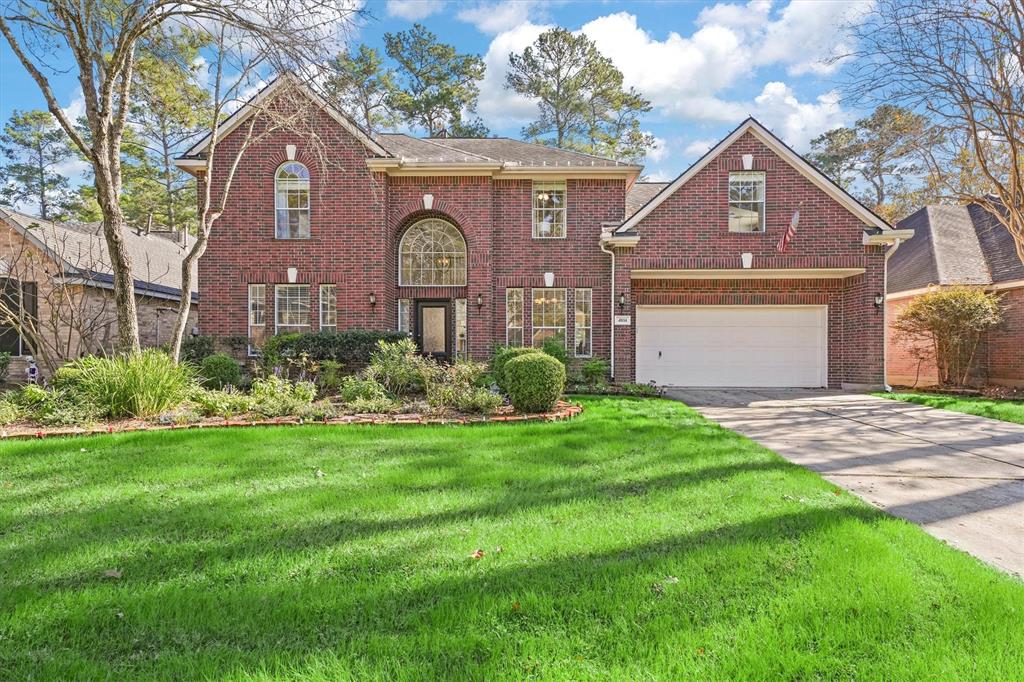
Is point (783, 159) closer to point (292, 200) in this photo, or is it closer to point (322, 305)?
point (322, 305)

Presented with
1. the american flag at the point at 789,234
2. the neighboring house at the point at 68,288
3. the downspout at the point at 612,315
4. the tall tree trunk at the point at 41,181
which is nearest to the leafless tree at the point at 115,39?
the neighboring house at the point at 68,288

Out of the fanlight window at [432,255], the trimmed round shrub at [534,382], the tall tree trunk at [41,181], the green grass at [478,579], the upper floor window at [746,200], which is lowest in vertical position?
the green grass at [478,579]

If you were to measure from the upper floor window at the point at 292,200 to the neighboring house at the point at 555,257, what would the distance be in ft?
0.16

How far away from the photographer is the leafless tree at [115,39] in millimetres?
7773

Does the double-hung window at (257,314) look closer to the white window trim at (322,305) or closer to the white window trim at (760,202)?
the white window trim at (322,305)

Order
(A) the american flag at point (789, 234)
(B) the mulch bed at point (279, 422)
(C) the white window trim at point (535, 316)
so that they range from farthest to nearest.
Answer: (C) the white window trim at point (535, 316)
(A) the american flag at point (789, 234)
(B) the mulch bed at point (279, 422)

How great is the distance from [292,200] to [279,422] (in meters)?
8.02

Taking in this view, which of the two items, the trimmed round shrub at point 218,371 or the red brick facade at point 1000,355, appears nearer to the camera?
the trimmed round shrub at point 218,371

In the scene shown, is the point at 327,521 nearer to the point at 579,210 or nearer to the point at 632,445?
the point at 632,445

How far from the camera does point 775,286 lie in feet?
43.5

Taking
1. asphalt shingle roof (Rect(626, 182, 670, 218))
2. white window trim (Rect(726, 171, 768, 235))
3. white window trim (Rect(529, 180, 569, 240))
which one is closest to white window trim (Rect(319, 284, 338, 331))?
white window trim (Rect(529, 180, 569, 240))

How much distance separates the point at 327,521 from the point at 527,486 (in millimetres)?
1627

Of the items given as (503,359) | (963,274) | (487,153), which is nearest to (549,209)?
(487,153)

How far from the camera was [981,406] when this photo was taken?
31.2 feet
